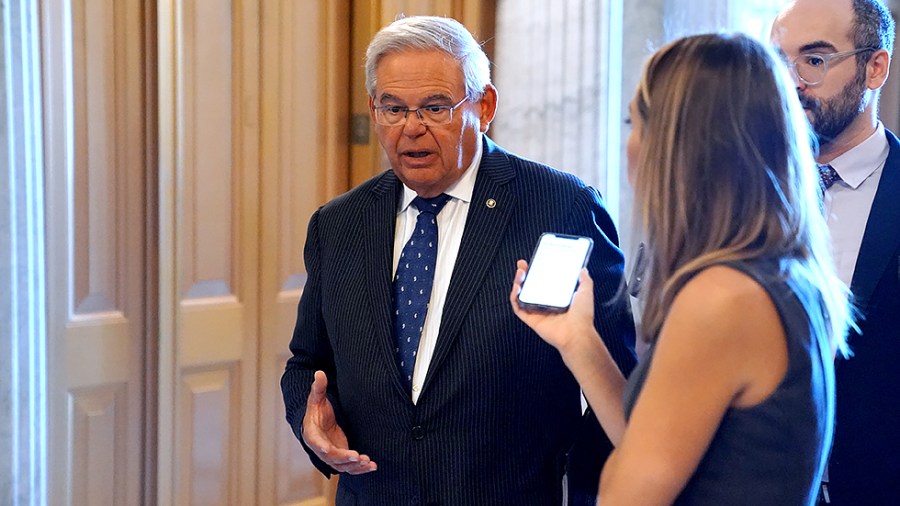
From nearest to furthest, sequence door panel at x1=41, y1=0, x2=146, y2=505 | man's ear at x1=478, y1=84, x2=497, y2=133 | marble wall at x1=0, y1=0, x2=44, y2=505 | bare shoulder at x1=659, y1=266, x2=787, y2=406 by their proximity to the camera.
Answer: bare shoulder at x1=659, y1=266, x2=787, y2=406
man's ear at x1=478, y1=84, x2=497, y2=133
marble wall at x1=0, y1=0, x2=44, y2=505
door panel at x1=41, y1=0, x2=146, y2=505

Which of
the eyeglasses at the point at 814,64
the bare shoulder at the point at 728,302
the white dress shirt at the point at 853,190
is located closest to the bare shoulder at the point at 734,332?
the bare shoulder at the point at 728,302

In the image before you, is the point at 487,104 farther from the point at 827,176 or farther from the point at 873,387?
the point at 873,387

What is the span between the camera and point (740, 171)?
114 cm

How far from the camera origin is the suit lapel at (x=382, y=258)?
6.01 ft

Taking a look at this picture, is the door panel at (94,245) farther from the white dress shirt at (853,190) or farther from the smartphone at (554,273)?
the white dress shirt at (853,190)

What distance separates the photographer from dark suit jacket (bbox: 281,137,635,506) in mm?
1766

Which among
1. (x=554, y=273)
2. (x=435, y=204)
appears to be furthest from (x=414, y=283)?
(x=554, y=273)

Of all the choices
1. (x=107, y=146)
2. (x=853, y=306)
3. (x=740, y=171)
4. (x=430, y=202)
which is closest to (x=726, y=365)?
(x=740, y=171)

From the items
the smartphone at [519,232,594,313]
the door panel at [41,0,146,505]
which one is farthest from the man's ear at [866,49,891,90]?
the door panel at [41,0,146,505]

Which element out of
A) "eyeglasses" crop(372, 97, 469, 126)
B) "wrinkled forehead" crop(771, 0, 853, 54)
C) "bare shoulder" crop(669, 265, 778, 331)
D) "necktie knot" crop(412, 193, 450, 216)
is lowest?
"bare shoulder" crop(669, 265, 778, 331)

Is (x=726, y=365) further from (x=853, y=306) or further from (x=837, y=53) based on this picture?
(x=837, y=53)

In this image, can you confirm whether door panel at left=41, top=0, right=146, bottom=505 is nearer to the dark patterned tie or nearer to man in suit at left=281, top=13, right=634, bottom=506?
man in suit at left=281, top=13, right=634, bottom=506

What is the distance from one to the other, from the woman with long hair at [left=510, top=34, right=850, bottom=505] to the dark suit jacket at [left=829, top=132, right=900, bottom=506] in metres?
0.49

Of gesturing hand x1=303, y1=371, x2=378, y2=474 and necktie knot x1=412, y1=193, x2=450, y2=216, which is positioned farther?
necktie knot x1=412, y1=193, x2=450, y2=216
